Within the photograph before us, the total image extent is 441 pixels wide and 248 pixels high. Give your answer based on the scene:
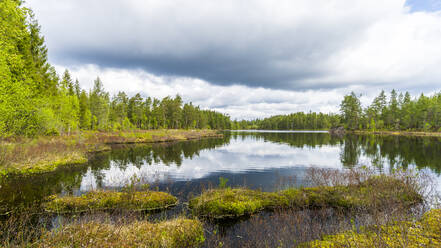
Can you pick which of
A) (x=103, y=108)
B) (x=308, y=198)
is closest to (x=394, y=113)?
(x=308, y=198)

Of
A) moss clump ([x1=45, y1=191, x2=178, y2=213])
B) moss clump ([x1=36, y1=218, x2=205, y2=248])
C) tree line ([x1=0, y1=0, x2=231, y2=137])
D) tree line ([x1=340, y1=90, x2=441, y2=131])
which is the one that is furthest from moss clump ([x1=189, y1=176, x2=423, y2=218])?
tree line ([x1=340, y1=90, x2=441, y2=131])

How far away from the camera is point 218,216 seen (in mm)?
11688

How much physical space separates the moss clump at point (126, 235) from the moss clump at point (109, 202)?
13.5 ft

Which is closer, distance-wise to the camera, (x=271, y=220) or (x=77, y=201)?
(x=271, y=220)

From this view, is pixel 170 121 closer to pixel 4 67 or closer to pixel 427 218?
pixel 4 67

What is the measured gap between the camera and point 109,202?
12734mm

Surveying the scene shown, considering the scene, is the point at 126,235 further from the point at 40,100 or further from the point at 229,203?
the point at 40,100

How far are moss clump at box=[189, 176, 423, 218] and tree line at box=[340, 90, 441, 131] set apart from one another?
107 metres

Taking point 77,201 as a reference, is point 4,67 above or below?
above

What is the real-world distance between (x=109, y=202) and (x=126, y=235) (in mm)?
6445

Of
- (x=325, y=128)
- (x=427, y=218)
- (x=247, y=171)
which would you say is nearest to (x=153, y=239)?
(x=427, y=218)

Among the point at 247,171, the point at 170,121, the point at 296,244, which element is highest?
the point at 170,121

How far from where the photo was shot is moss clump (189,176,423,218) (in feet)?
39.1

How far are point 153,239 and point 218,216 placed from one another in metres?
4.89
